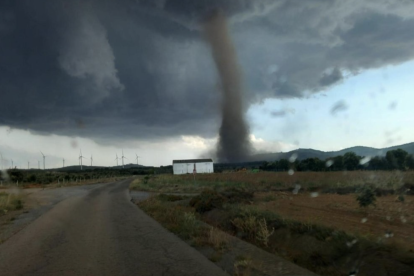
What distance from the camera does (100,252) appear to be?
11.6 metres

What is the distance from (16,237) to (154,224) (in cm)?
548

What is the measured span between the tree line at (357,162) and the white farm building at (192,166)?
43821mm

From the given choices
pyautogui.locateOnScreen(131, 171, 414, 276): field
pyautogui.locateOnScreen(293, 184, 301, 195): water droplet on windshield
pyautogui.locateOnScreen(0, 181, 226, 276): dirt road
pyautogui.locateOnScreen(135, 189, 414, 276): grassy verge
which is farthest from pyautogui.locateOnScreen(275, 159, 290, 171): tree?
pyautogui.locateOnScreen(0, 181, 226, 276): dirt road

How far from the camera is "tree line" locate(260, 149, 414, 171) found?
4212cm

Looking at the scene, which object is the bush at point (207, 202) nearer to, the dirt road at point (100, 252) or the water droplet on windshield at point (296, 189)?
the dirt road at point (100, 252)

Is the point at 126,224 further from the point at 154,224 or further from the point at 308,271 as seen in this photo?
the point at 308,271

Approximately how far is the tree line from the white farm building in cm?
4382

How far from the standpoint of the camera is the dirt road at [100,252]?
9.46m

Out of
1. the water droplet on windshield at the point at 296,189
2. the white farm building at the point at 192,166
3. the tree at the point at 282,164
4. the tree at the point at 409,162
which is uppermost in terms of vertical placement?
the white farm building at the point at 192,166

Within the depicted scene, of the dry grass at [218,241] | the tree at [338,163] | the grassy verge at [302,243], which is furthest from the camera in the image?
the tree at [338,163]

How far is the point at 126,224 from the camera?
18.1 m

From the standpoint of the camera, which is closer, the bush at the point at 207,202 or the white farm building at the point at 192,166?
the bush at the point at 207,202

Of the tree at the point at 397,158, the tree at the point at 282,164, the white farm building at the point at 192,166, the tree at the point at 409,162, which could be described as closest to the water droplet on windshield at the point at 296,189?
the tree at the point at 397,158

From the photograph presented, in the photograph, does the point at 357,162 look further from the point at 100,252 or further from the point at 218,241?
the point at 100,252
